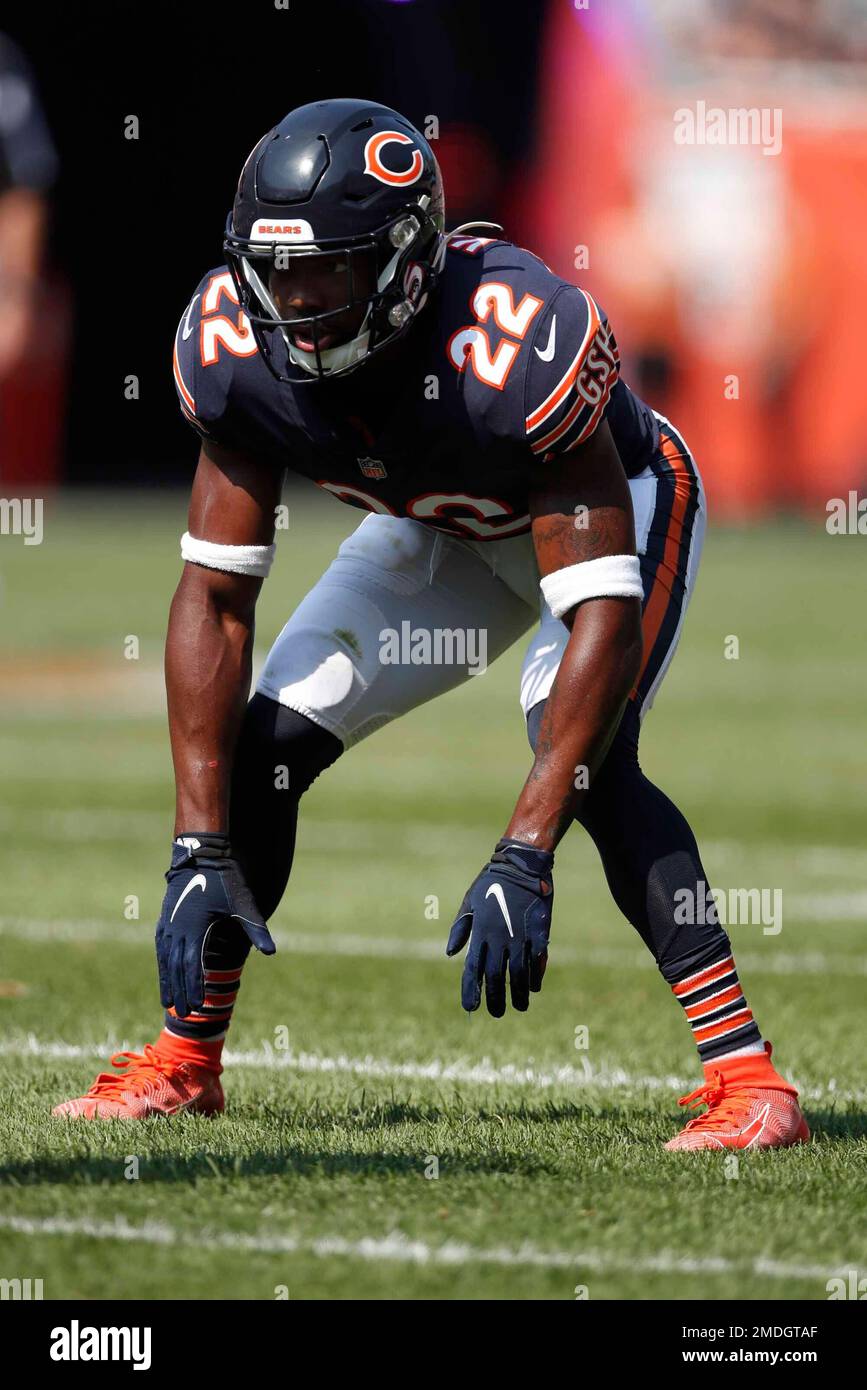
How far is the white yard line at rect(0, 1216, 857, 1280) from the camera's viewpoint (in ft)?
9.51

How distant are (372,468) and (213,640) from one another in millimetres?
477

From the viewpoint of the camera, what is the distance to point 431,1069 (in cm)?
463

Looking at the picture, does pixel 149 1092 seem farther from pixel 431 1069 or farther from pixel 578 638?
pixel 578 638

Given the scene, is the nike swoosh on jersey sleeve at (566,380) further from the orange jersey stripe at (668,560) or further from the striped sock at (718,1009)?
the striped sock at (718,1009)

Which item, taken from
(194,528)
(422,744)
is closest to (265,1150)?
(194,528)

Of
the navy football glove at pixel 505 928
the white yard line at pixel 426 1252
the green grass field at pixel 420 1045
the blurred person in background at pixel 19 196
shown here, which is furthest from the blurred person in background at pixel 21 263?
the white yard line at pixel 426 1252

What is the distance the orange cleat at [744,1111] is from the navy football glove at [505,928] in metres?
0.47

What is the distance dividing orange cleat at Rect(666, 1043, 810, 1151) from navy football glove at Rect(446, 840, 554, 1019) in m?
0.47

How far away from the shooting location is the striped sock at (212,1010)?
4.00 m
